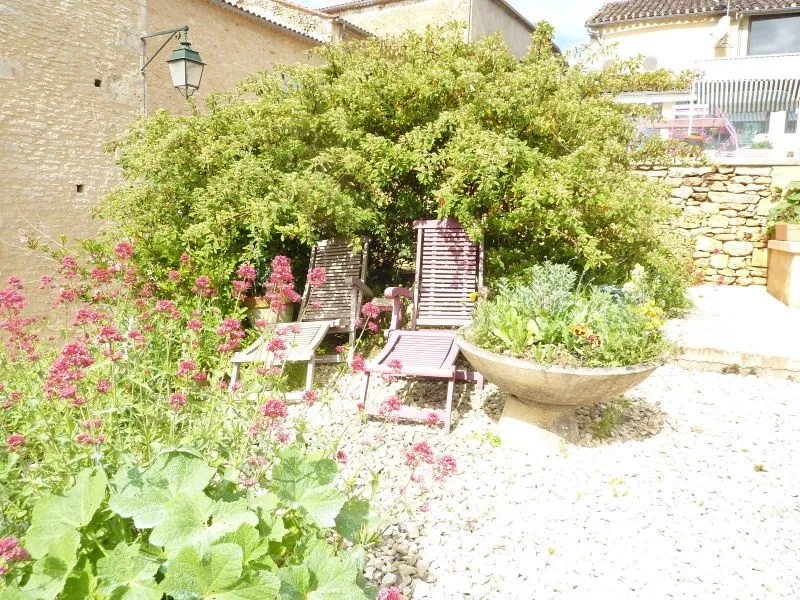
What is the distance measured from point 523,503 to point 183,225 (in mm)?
4105

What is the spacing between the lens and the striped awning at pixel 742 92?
11922 millimetres

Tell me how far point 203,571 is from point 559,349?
2.44 m

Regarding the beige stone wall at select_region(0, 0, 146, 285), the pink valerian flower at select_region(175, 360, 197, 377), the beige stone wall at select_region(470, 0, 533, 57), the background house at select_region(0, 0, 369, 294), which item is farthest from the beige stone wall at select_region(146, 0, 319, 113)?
the pink valerian flower at select_region(175, 360, 197, 377)

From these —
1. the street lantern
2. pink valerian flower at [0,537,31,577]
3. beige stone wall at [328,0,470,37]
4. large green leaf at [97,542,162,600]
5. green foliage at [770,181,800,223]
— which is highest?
beige stone wall at [328,0,470,37]

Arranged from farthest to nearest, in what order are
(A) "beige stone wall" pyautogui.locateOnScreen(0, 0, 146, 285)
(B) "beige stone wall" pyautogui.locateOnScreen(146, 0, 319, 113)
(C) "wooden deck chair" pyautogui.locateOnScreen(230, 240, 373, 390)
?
(B) "beige stone wall" pyautogui.locateOnScreen(146, 0, 319, 113) → (A) "beige stone wall" pyautogui.locateOnScreen(0, 0, 146, 285) → (C) "wooden deck chair" pyautogui.locateOnScreen(230, 240, 373, 390)

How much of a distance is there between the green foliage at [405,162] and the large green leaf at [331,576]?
333 centimetres

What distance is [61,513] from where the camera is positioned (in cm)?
165

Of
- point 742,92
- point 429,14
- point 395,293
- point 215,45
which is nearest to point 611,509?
point 395,293

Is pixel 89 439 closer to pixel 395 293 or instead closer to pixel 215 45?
pixel 395 293

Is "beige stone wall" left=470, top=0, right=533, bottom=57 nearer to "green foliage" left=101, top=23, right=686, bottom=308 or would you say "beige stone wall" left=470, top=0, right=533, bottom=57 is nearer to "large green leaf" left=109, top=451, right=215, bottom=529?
"green foliage" left=101, top=23, right=686, bottom=308

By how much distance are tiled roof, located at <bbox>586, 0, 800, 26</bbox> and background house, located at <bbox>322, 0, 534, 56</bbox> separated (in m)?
3.44

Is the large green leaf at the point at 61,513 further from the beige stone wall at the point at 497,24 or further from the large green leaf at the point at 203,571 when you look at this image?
the beige stone wall at the point at 497,24

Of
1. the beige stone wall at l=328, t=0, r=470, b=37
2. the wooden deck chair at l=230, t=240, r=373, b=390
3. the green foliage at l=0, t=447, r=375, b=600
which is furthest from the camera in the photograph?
the beige stone wall at l=328, t=0, r=470, b=37

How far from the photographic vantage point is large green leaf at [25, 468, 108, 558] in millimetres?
1605
